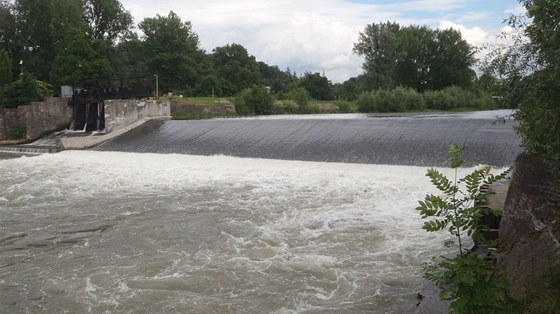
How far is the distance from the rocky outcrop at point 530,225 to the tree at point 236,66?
48.3 m

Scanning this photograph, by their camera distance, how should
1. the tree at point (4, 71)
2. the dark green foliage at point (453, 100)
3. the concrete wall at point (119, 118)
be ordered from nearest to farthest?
the concrete wall at point (119, 118) < the tree at point (4, 71) < the dark green foliage at point (453, 100)

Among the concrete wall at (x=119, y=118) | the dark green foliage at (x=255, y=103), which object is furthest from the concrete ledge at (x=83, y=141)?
the dark green foliage at (x=255, y=103)

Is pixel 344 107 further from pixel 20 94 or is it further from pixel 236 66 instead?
pixel 236 66

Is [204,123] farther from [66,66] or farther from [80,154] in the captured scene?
[66,66]

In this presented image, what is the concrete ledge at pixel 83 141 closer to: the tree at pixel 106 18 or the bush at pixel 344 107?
the bush at pixel 344 107

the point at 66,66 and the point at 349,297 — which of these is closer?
the point at 349,297

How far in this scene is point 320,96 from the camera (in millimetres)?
49500

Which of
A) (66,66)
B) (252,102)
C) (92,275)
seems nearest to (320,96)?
(252,102)

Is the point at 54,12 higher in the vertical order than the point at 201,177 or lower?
higher

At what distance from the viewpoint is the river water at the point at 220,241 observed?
226 inches

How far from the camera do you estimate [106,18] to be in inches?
1853

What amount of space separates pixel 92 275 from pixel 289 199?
15.4ft

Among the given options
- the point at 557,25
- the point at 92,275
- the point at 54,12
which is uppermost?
the point at 54,12

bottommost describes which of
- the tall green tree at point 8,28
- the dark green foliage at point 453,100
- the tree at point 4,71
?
the dark green foliage at point 453,100
